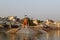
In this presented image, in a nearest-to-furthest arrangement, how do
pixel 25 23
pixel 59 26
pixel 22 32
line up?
pixel 25 23, pixel 22 32, pixel 59 26

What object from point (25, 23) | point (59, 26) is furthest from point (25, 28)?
point (59, 26)

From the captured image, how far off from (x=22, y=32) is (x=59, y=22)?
65047 millimetres

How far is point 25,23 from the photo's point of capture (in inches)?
1073

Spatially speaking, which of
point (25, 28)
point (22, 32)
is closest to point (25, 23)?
point (25, 28)

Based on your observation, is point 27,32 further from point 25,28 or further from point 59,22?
point 59,22

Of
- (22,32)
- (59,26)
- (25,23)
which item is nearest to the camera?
(25,23)

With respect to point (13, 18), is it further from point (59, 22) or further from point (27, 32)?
point (27, 32)

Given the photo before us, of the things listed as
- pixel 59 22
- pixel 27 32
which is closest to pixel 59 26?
pixel 59 22

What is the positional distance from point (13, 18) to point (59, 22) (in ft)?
56.1

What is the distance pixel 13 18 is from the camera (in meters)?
91.8

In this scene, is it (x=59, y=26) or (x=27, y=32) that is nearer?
(x=27, y=32)

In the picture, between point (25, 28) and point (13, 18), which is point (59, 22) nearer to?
point (13, 18)

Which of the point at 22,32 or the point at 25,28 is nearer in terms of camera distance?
the point at 25,28

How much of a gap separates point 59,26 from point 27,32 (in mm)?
60709
